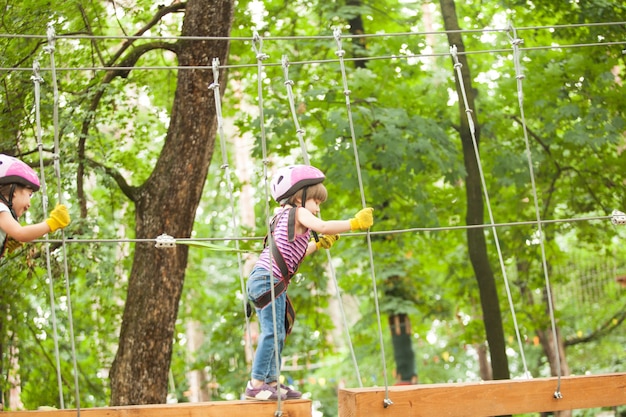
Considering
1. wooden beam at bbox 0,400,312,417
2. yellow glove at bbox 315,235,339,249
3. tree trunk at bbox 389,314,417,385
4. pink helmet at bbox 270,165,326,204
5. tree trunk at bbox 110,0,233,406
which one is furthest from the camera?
tree trunk at bbox 389,314,417,385

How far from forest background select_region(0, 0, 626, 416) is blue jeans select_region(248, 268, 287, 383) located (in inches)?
64.5

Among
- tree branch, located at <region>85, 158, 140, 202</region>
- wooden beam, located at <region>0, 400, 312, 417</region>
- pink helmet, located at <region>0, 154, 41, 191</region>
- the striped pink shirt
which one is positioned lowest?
wooden beam, located at <region>0, 400, 312, 417</region>

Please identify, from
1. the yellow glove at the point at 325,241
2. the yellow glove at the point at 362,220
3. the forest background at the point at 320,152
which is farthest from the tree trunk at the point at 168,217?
the yellow glove at the point at 362,220

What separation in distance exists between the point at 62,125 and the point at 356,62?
3466 millimetres

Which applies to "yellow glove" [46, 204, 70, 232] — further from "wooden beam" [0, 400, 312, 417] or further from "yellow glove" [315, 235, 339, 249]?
"yellow glove" [315, 235, 339, 249]

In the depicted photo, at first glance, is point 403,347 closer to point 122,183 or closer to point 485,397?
point 122,183

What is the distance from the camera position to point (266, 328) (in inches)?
128

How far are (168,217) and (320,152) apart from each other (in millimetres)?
3166

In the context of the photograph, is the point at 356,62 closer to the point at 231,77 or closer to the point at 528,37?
the point at 231,77

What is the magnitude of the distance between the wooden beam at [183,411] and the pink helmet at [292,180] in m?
0.85

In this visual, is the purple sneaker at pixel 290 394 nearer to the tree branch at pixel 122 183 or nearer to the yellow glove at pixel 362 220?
the yellow glove at pixel 362 220

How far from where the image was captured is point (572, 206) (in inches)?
304

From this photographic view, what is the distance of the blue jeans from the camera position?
322cm

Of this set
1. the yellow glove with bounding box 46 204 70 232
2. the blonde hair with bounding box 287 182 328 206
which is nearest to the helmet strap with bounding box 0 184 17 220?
the yellow glove with bounding box 46 204 70 232
